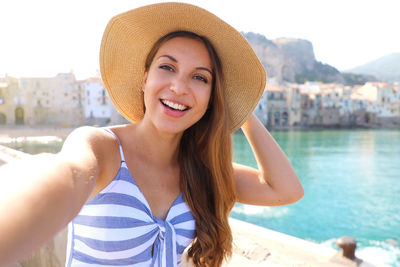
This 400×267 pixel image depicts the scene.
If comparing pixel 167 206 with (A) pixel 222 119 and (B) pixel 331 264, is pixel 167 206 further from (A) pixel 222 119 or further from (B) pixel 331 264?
(B) pixel 331 264

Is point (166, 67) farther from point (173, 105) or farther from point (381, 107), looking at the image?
point (381, 107)

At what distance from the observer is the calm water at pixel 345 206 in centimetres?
895

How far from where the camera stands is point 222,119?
47.1 inches

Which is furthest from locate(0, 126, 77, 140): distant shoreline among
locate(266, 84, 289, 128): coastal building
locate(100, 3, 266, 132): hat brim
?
locate(100, 3, 266, 132): hat brim

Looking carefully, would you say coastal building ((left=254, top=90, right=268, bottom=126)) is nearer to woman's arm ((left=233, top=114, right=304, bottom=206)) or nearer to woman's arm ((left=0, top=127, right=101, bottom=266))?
woman's arm ((left=233, top=114, right=304, bottom=206))

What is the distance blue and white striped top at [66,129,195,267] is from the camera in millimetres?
847

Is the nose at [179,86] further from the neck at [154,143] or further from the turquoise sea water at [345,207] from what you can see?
the turquoise sea water at [345,207]

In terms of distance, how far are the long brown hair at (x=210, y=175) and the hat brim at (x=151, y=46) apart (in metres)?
0.04

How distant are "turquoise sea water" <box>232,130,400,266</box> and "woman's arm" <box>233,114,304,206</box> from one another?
271 inches

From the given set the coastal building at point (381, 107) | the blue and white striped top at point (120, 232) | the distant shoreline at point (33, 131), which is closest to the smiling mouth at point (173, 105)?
the blue and white striped top at point (120, 232)

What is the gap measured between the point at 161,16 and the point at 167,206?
0.68 metres

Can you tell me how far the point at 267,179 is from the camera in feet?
4.08

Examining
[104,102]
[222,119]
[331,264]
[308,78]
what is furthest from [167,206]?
[308,78]

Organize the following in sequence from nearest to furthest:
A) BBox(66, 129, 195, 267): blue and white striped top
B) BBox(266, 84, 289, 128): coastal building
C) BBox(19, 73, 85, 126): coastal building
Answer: BBox(66, 129, 195, 267): blue and white striped top → BBox(19, 73, 85, 126): coastal building → BBox(266, 84, 289, 128): coastal building
